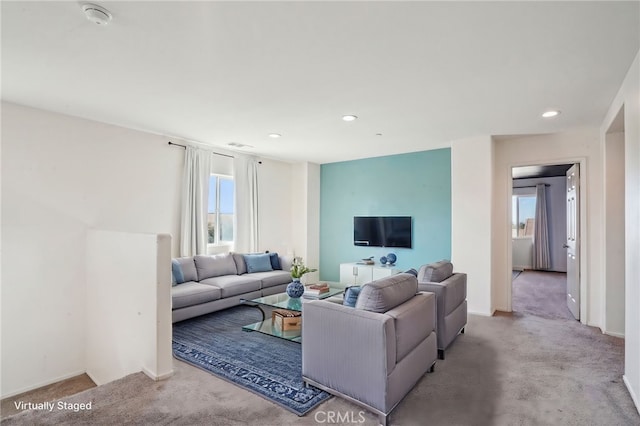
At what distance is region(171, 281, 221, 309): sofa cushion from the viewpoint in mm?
4102

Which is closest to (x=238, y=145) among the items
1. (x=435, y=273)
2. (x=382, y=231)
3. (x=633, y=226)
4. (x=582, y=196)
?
(x=382, y=231)

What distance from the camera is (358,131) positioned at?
4508 mm

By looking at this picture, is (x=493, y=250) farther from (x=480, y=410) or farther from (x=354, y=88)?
(x=354, y=88)

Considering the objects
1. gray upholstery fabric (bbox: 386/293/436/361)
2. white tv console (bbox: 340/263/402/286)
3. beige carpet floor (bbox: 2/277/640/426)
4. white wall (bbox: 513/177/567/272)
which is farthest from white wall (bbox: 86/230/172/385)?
white wall (bbox: 513/177/567/272)

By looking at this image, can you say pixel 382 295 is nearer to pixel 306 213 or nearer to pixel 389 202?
pixel 389 202

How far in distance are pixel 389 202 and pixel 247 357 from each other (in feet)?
12.8

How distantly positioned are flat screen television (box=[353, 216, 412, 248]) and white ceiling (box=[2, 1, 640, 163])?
7.48ft

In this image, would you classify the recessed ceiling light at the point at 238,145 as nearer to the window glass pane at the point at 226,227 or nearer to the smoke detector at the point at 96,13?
the window glass pane at the point at 226,227

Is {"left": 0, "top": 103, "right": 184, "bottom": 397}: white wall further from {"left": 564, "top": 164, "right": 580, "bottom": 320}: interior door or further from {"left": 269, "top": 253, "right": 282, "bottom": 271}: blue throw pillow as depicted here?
{"left": 564, "top": 164, "right": 580, "bottom": 320}: interior door

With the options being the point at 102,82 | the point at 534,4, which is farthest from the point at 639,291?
the point at 102,82

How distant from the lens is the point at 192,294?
4.24 meters

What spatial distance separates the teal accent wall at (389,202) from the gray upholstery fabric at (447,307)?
6.86ft

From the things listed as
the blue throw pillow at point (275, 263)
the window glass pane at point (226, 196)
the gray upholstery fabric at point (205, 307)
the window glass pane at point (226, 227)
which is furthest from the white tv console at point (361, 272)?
the window glass pane at point (226, 196)

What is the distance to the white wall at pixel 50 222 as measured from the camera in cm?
343
